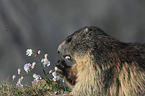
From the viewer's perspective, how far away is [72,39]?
4.16m

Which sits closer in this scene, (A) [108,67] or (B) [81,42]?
(A) [108,67]

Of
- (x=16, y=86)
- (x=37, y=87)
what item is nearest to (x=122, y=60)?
(x=37, y=87)

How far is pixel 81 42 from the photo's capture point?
13.2 ft

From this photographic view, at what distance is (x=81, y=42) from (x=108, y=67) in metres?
0.68

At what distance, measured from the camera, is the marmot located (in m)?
3.73

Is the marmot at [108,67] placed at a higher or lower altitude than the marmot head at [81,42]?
lower

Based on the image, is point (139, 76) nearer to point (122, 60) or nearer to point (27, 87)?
point (122, 60)

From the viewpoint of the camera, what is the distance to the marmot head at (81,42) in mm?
3929

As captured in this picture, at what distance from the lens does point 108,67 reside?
3.76 meters

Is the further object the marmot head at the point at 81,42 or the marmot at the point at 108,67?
the marmot head at the point at 81,42

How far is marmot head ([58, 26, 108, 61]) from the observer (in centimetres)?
393

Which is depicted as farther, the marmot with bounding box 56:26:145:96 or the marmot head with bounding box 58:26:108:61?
the marmot head with bounding box 58:26:108:61

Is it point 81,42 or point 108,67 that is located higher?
point 81,42

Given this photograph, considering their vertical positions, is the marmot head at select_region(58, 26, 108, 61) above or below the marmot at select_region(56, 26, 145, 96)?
above
